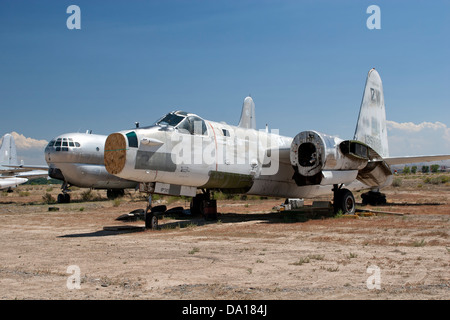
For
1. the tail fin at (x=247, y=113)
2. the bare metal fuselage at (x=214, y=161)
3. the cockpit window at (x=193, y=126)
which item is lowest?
the bare metal fuselage at (x=214, y=161)

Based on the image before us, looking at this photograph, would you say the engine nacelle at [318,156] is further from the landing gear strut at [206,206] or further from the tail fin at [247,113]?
the tail fin at [247,113]

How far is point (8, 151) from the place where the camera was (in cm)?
4700

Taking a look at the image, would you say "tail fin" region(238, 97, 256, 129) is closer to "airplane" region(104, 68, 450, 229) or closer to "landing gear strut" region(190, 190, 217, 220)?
"airplane" region(104, 68, 450, 229)

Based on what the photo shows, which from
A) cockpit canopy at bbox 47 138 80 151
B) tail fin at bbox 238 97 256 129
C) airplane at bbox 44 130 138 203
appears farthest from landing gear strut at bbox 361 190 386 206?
cockpit canopy at bbox 47 138 80 151

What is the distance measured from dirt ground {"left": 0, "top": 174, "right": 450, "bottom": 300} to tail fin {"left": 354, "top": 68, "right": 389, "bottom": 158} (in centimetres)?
916

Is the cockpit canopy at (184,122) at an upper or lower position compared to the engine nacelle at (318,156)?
upper

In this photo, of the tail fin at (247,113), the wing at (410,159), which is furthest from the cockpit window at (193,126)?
the tail fin at (247,113)

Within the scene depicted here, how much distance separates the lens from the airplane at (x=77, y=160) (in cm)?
2736

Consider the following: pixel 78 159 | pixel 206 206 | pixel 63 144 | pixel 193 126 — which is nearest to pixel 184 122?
pixel 193 126

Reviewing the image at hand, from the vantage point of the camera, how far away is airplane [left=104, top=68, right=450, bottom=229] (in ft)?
40.1

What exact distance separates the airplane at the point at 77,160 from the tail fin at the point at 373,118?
17.0 metres

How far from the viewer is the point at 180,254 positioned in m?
8.20

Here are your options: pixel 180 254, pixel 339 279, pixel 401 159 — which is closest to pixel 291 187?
pixel 401 159
